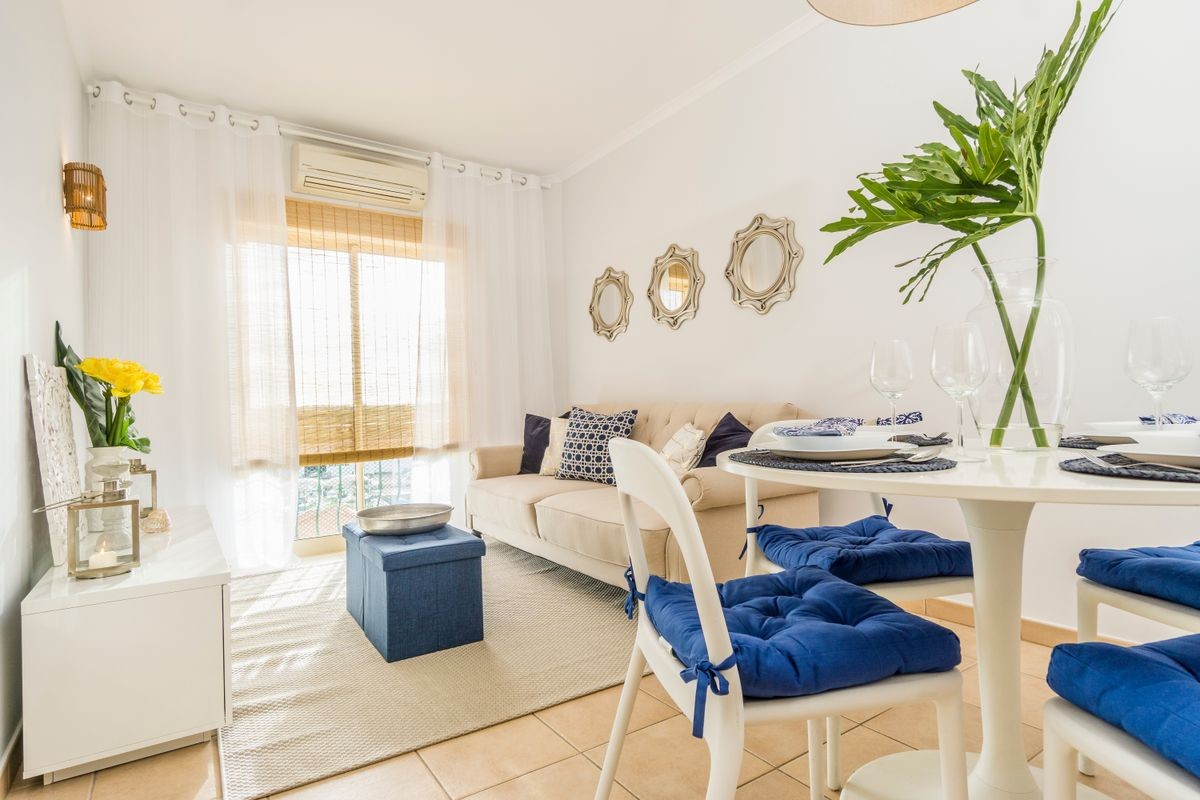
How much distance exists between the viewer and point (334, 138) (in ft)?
13.3

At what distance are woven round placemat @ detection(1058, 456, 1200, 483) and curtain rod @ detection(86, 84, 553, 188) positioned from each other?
432 cm

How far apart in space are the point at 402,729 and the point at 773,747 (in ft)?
3.40

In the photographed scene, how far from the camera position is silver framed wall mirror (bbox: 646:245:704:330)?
370 cm

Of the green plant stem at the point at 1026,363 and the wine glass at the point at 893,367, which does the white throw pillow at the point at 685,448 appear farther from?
the green plant stem at the point at 1026,363

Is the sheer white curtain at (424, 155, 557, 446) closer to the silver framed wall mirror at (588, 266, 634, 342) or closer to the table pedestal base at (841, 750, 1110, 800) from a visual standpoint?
the silver framed wall mirror at (588, 266, 634, 342)

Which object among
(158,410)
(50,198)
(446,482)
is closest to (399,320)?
(446,482)

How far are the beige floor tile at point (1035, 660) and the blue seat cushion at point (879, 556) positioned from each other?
0.89 metres

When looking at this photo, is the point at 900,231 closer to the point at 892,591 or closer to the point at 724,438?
the point at 724,438

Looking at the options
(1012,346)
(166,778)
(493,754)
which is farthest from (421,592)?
(1012,346)

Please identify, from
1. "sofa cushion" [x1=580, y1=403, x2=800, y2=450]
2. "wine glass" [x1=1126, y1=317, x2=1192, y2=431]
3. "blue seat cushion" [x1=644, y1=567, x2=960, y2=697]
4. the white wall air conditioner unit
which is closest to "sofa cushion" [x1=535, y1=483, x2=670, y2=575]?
"sofa cushion" [x1=580, y1=403, x2=800, y2=450]

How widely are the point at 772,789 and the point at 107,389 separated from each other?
2.45 m

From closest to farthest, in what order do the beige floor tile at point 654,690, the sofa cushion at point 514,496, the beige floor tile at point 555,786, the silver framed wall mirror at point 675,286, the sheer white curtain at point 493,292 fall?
the beige floor tile at point 555,786 < the beige floor tile at point 654,690 < the sofa cushion at point 514,496 < the silver framed wall mirror at point 675,286 < the sheer white curtain at point 493,292

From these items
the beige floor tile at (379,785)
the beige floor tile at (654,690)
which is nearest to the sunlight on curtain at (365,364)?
the beige floor tile at (654,690)

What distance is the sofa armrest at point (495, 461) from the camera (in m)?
3.98
